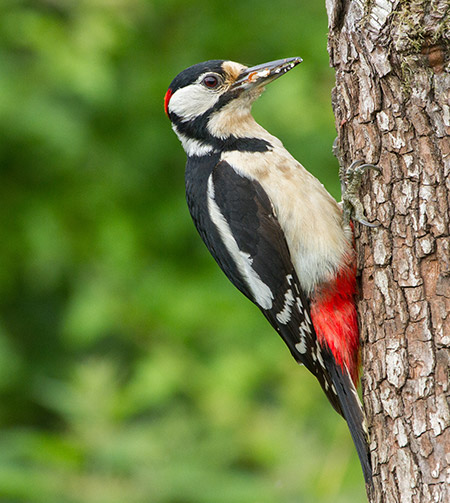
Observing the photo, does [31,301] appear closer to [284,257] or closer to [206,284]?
[206,284]

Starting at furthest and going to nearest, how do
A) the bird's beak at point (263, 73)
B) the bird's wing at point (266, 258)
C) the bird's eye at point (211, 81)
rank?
the bird's eye at point (211, 81), the bird's beak at point (263, 73), the bird's wing at point (266, 258)

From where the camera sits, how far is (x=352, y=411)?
105 inches

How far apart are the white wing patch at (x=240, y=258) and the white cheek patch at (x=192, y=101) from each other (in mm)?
389

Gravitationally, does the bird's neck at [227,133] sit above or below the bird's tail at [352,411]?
above

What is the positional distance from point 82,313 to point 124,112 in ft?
4.47

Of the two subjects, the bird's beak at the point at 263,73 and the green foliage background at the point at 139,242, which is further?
the green foliage background at the point at 139,242

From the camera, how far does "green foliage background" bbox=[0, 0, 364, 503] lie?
4.42 meters

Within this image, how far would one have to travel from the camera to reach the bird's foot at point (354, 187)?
8.14 ft

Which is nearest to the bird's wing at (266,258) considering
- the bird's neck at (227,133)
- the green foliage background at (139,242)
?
the bird's neck at (227,133)

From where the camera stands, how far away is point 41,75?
4590mm

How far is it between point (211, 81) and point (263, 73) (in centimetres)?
25

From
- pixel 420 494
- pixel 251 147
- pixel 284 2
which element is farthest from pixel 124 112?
pixel 420 494

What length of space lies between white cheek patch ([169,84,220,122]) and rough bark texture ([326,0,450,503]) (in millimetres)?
939

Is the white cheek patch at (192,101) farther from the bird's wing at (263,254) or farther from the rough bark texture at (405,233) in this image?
the rough bark texture at (405,233)
